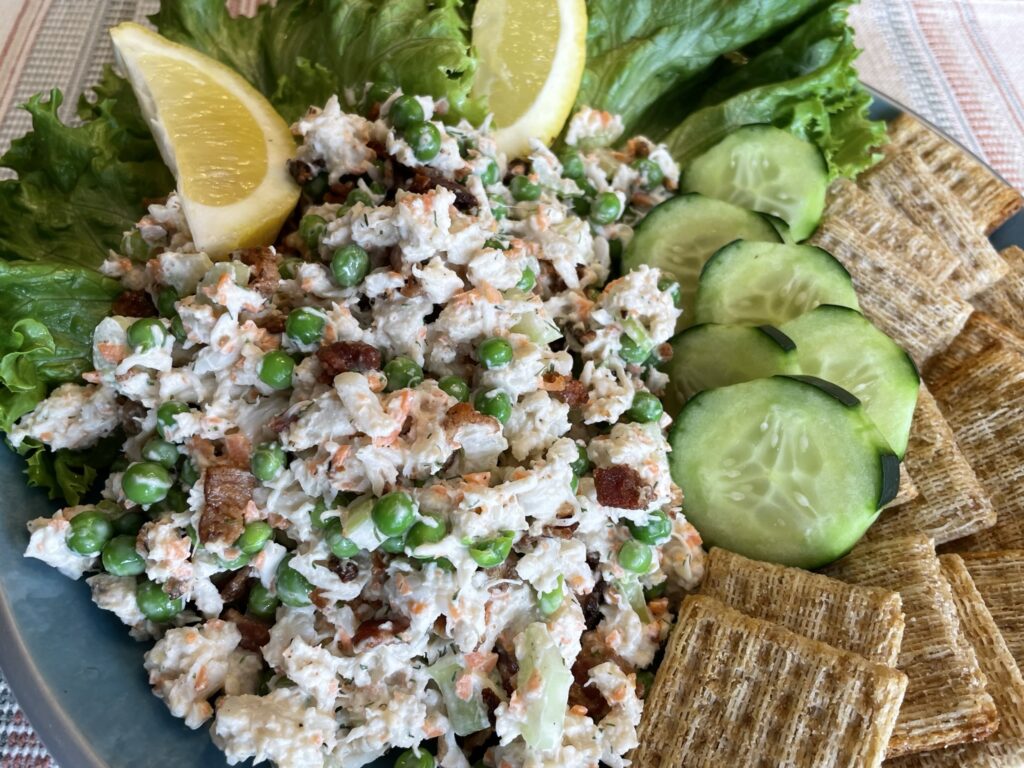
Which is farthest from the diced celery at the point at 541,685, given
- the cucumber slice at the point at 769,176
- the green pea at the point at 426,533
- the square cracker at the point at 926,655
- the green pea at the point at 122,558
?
the cucumber slice at the point at 769,176

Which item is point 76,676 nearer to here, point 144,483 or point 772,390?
point 144,483

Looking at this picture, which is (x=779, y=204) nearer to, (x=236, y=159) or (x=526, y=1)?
(x=526, y=1)

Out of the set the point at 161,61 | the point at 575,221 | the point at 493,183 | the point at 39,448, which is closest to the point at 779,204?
the point at 575,221

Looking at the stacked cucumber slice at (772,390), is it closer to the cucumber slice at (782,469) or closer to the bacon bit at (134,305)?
the cucumber slice at (782,469)

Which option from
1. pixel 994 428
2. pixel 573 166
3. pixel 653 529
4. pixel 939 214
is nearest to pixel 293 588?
pixel 653 529

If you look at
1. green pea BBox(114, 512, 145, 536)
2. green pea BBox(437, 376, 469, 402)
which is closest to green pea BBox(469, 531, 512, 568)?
green pea BBox(437, 376, 469, 402)

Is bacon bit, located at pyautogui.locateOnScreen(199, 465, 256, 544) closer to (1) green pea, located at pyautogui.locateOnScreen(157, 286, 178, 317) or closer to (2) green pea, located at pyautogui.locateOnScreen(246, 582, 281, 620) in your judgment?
(2) green pea, located at pyautogui.locateOnScreen(246, 582, 281, 620)
